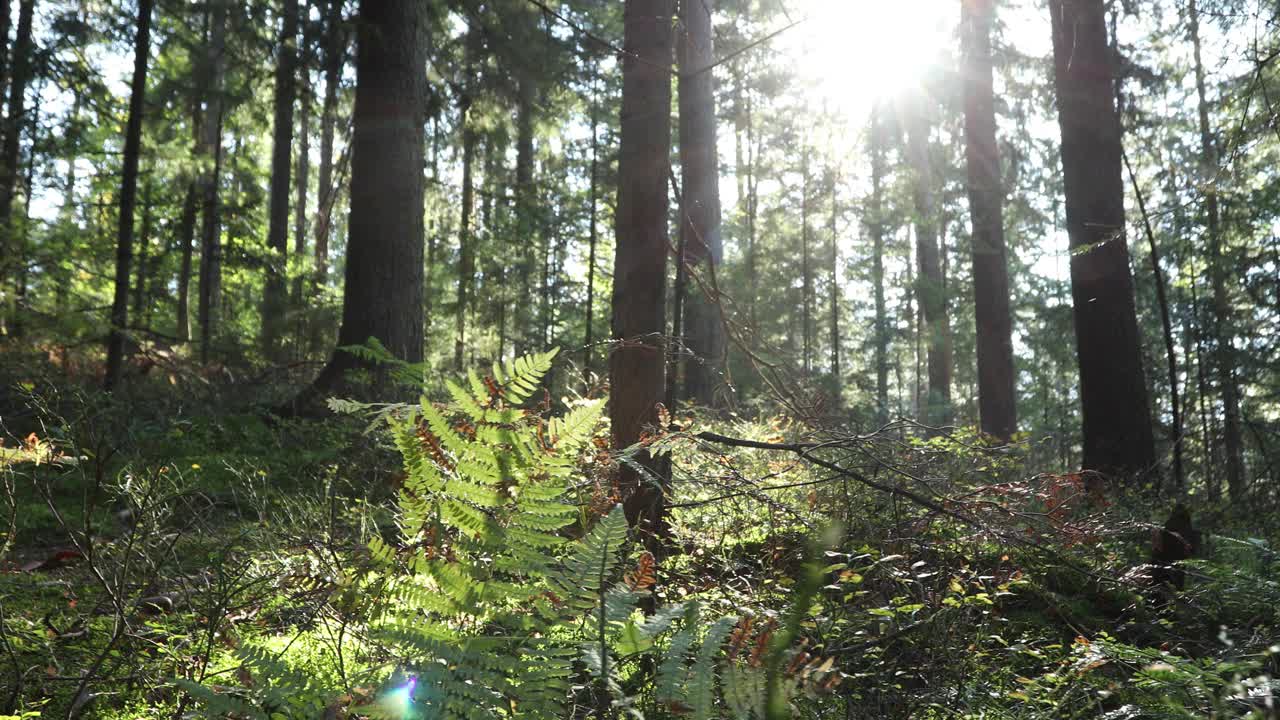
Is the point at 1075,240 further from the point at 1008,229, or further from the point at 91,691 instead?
the point at 91,691

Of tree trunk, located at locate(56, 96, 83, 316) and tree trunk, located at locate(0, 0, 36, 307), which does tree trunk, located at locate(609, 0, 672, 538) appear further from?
tree trunk, located at locate(0, 0, 36, 307)

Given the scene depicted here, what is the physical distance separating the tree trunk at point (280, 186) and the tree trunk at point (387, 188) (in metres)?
1.42

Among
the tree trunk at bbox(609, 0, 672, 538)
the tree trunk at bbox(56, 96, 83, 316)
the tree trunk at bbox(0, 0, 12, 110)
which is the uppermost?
the tree trunk at bbox(0, 0, 12, 110)

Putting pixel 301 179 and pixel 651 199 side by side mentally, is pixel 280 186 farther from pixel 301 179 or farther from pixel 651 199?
pixel 651 199

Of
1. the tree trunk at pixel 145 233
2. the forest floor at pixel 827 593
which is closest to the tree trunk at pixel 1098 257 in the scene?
the forest floor at pixel 827 593

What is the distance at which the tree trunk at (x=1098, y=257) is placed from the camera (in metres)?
7.53

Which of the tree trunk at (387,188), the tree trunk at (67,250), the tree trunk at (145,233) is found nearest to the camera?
the tree trunk at (387,188)

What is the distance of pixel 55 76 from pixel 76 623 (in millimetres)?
9681

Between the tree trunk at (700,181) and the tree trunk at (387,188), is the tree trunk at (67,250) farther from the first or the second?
the tree trunk at (700,181)

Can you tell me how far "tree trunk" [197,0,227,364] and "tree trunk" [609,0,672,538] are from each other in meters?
7.63

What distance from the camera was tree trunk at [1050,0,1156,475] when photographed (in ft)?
24.7

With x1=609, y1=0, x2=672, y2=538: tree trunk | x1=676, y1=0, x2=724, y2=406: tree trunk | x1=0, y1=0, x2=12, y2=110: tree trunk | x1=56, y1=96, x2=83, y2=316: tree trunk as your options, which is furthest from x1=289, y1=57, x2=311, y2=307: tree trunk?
x1=609, y1=0, x2=672, y2=538: tree trunk

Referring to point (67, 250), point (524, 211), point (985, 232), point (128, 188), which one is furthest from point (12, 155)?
point (985, 232)

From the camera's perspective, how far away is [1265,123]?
3973mm
